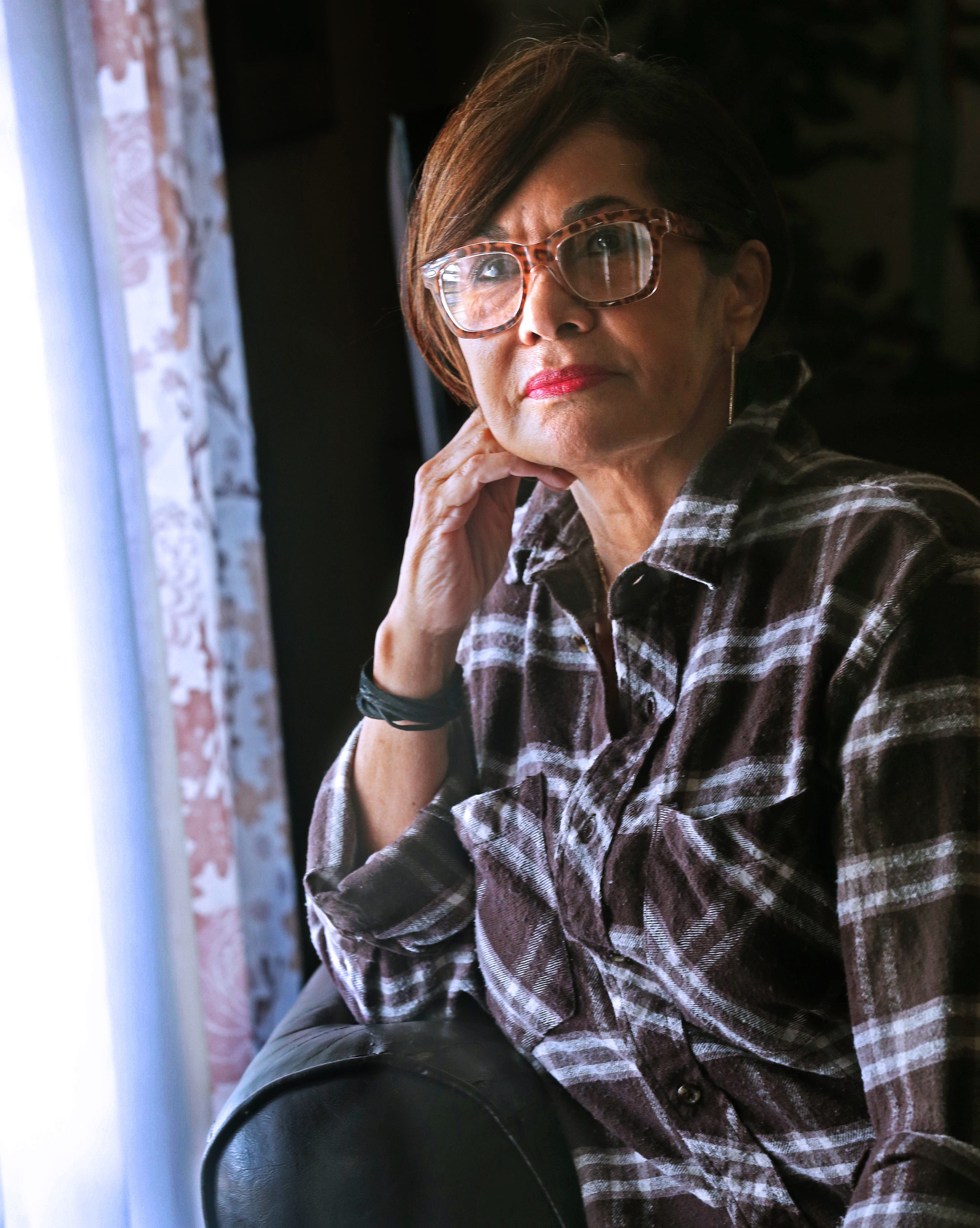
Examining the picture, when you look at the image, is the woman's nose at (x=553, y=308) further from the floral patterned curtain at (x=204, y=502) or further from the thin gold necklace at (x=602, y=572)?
the floral patterned curtain at (x=204, y=502)

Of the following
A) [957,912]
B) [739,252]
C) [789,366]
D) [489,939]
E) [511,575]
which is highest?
[739,252]

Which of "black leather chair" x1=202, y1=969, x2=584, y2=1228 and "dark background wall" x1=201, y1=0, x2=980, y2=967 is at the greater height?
"dark background wall" x1=201, y1=0, x2=980, y2=967

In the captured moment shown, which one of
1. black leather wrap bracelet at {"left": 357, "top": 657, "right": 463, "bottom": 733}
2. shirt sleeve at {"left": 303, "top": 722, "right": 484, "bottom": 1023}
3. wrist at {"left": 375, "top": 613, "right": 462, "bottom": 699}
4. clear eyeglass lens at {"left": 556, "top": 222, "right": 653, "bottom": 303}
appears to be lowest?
shirt sleeve at {"left": 303, "top": 722, "right": 484, "bottom": 1023}

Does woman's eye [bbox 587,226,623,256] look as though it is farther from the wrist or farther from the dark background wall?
the wrist

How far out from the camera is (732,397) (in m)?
0.95

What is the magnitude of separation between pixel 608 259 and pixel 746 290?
151 millimetres

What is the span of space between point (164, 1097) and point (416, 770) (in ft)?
1.32

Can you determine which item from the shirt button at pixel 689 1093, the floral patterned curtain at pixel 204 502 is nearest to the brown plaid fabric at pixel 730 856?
the shirt button at pixel 689 1093

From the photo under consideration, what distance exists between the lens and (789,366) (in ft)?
3.19

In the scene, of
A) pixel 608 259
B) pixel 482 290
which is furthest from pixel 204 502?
pixel 608 259

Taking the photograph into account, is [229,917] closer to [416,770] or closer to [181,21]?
[416,770]

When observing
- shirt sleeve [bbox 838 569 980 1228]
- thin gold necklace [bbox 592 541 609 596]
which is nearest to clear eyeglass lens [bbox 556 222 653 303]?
thin gold necklace [bbox 592 541 609 596]

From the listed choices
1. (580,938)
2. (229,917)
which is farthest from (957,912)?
(229,917)

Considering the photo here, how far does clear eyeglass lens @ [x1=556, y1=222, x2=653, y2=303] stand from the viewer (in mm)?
877
